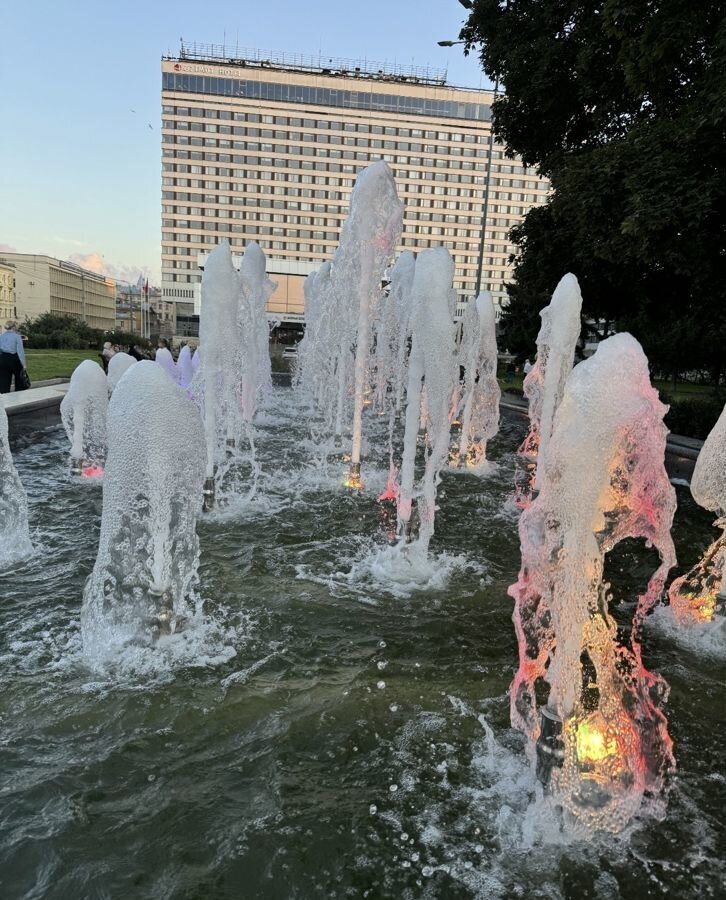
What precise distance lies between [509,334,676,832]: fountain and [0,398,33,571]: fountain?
4132 millimetres

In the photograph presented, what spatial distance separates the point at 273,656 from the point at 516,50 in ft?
50.7

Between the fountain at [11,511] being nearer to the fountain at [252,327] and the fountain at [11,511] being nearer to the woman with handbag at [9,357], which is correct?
the fountain at [252,327]

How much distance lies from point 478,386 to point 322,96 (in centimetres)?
10826

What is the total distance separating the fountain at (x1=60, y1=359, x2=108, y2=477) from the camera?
7.52 metres

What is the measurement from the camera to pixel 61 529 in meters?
5.61

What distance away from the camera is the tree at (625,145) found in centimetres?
970

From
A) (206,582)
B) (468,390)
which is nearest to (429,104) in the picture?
(468,390)

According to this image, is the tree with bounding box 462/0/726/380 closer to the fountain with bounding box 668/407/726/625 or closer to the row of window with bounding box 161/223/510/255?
the fountain with bounding box 668/407/726/625

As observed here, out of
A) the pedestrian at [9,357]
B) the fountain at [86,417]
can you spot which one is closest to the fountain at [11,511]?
the fountain at [86,417]

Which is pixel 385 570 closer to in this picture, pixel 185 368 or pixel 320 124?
pixel 185 368

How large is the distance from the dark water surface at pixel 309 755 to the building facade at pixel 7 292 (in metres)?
101

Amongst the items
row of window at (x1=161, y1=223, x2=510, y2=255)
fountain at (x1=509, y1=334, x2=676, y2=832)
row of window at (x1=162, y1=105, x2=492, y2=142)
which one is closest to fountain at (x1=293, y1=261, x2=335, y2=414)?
fountain at (x1=509, y1=334, x2=676, y2=832)

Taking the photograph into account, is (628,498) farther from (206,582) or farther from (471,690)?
(206,582)

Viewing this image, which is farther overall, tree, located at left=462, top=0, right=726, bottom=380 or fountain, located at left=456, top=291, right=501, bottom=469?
fountain, located at left=456, top=291, right=501, bottom=469
